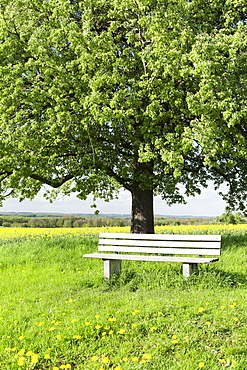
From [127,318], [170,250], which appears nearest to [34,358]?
[127,318]

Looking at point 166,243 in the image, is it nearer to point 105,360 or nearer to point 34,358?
point 105,360

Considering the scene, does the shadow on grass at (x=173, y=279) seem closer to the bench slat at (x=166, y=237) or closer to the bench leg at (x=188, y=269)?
the bench leg at (x=188, y=269)

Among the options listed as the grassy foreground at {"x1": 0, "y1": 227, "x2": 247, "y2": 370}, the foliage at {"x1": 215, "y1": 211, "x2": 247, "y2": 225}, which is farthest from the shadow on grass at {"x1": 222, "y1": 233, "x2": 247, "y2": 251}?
the foliage at {"x1": 215, "y1": 211, "x2": 247, "y2": 225}

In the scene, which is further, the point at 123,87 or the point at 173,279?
the point at 123,87

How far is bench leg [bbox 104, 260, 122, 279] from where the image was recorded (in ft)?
28.2

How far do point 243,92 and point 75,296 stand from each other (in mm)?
7858

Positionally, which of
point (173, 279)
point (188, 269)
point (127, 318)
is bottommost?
point (127, 318)

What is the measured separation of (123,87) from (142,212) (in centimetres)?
477

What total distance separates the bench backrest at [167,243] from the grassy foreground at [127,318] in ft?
1.68

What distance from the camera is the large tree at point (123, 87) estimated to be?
Result: 10906 mm

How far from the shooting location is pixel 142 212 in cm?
1388

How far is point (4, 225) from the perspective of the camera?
33.6m

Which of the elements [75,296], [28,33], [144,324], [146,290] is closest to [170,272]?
[146,290]

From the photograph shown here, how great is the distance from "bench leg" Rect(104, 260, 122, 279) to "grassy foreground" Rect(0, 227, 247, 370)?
200 millimetres
